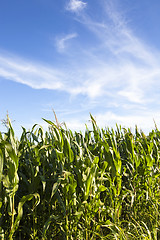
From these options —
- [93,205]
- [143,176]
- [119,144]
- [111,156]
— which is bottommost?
[93,205]

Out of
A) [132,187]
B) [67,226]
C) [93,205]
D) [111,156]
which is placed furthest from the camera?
[132,187]

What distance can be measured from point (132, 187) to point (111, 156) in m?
0.55

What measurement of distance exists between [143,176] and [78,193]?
1.15m

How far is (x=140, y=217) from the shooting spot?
3016mm

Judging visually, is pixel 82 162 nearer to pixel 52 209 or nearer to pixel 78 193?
pixel 78 193

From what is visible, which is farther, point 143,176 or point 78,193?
point 143,176

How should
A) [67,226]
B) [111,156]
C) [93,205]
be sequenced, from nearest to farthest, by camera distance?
1. [67,226]
2. [93,205]
3. [111,156]

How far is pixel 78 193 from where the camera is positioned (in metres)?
2.40

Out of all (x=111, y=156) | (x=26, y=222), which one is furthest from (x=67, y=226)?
(x=111, y=156)

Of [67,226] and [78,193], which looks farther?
[78,193]

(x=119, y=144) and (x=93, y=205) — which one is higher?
(x=119, y=144)

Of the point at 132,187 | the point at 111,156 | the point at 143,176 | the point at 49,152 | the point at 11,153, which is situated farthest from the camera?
the point at 143,176

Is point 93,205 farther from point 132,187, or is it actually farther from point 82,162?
point 132,187

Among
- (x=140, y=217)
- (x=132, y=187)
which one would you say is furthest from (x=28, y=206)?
(x=140, y=217)
